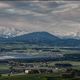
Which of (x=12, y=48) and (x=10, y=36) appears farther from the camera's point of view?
(x=10, y=36)

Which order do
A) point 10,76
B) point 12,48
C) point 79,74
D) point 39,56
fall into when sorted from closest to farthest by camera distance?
1. point 10,76
2. point 79,74
3. point 39,56
4. point 12,48

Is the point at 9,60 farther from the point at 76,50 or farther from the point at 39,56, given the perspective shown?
the point at 76,50

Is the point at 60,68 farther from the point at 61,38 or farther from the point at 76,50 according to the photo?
the point at 61,38

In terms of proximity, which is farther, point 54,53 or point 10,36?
point 10,36

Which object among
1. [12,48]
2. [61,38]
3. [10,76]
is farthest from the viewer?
[61,38]

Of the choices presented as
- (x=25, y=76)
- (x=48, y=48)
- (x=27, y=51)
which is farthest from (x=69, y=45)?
(x=25, y=76)

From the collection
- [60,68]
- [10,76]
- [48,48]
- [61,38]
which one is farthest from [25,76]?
[61,38]

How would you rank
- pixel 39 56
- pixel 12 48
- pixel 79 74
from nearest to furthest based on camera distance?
pixel 79 74 → pixel 39 56 → pixel 12 48

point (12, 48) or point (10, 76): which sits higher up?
point (12, 48)

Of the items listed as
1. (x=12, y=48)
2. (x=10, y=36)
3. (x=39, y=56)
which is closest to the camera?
(x=39, y=56)
